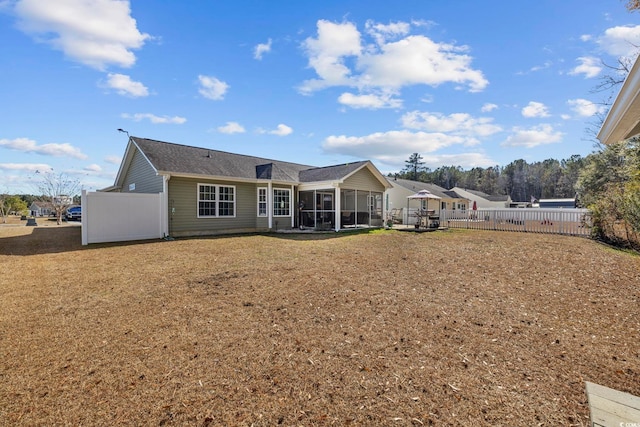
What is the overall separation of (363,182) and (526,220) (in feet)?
29.5

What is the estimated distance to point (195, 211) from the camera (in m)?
14.1

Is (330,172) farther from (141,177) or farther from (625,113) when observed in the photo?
(625,113)

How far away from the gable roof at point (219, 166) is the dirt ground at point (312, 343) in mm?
7153

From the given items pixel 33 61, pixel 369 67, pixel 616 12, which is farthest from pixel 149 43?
pixel 616 12

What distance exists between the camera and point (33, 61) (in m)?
10.5

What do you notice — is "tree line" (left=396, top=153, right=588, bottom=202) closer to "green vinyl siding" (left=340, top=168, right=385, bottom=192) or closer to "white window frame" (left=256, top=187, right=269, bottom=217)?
"green vinyl siding" (left=340, top=168, right=385, bottom=192)

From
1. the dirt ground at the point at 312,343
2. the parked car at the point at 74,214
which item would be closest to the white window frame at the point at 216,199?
the dirt ground at the point at 312,343

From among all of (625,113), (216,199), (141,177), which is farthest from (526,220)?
(141,177)

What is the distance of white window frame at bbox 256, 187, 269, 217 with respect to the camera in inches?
644

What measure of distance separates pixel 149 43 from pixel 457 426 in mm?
13912

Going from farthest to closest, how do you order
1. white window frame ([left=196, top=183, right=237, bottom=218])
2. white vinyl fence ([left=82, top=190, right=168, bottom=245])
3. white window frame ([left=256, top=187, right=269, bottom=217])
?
1. white window frame ([left=256, top=187, right=269, bottom=217])
2. white window frame ([left=196, top=183, right=237, bottom=218])
3. white vinyl fence ([left=82, top=190, right=168, bottom=245])

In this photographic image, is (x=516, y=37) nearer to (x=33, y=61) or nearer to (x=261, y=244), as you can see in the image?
(x=261, y=244)

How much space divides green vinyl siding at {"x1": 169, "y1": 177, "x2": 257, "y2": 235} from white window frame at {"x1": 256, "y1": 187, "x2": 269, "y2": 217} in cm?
47

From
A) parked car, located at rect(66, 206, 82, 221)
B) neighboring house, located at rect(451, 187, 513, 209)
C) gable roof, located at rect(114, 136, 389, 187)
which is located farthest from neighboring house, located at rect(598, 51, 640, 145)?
neighboring house, located at rect(451, 187, 513, 209)
